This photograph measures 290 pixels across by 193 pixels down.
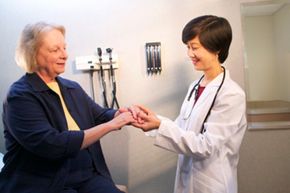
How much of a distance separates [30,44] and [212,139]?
0.96 meters

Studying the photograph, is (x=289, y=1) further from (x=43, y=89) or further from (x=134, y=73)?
(x=43, y=89)

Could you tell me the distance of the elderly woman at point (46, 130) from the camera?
1.10 metres

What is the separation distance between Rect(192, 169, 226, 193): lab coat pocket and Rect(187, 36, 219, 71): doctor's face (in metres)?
0.55

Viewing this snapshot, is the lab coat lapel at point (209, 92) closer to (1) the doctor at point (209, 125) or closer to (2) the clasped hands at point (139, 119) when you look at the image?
(1) the doctor at point (209, 125)

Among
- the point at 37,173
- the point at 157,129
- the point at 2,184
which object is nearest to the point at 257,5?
the point at 157,129

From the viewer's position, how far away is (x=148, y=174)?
1922mm

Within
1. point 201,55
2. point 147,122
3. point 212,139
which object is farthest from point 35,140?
point 201,55

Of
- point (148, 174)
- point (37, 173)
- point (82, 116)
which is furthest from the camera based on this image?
point (148, 174)

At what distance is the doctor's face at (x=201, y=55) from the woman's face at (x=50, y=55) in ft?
2.16

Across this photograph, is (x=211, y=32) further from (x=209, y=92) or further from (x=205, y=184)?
(x=205, y=184)

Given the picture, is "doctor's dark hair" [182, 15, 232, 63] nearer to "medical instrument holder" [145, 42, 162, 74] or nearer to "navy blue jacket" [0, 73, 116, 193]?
"medical instrument holder" [145, 42, 162, 74]

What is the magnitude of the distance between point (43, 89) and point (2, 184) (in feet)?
1.59

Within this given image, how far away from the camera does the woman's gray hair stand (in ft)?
3.95

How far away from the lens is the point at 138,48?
184 centimetres
